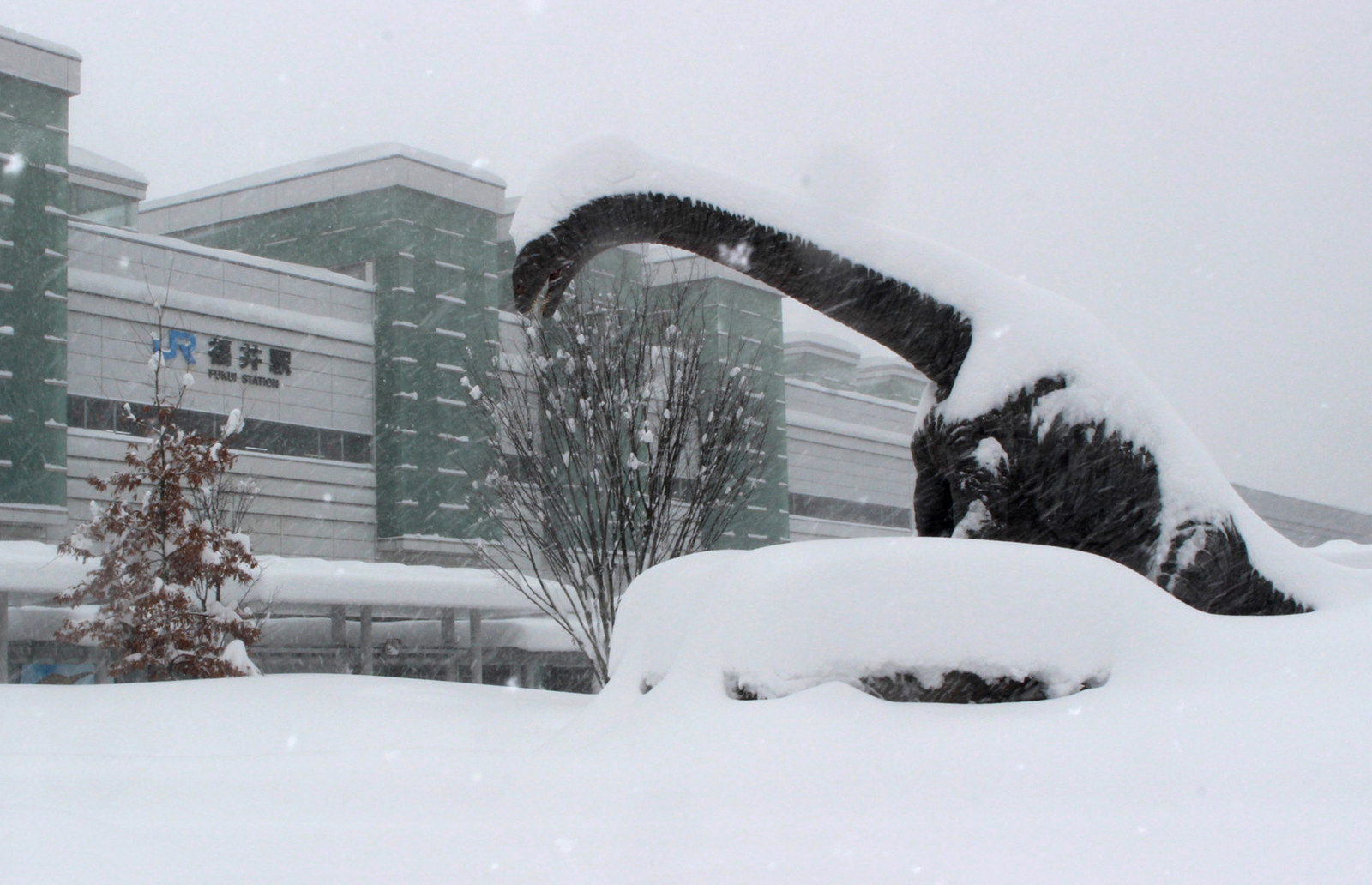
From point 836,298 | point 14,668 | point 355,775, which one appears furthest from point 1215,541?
point 14,668

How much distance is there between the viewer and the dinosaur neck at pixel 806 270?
20.3 ft

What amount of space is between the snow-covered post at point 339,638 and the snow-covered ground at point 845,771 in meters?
14.7

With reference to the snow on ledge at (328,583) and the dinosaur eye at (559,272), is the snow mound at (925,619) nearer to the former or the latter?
the dinosaur eye at (559,272)

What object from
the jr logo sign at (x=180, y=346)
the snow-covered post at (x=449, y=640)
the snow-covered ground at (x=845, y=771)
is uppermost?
the jr logo sign at (x=180, y=346)

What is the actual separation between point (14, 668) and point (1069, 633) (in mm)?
19365

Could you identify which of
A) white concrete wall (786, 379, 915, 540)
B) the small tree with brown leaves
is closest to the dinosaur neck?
the small tree with brown leaves

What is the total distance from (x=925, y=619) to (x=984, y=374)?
178cm

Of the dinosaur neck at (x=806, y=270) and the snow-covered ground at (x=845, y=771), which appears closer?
the snow-covered ground at (x=845, y=771)

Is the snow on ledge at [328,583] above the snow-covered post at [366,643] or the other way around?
above

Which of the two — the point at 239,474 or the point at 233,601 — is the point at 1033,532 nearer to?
the point at 233,601

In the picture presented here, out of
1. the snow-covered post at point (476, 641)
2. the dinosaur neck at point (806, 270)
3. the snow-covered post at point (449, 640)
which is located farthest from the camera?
the snow-covered post at point (449, 640)

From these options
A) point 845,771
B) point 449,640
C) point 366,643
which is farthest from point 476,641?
point 845,771

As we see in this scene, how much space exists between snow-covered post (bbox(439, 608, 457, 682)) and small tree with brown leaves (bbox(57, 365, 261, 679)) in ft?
26.9

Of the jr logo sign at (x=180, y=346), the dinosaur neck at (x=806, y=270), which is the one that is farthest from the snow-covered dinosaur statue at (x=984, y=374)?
the jr logo sign at (x=180, y=346)
